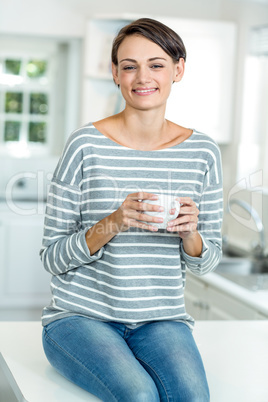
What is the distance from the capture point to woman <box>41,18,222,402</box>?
5.00 feet

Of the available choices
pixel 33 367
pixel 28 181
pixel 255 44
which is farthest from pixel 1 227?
pixel 33 367

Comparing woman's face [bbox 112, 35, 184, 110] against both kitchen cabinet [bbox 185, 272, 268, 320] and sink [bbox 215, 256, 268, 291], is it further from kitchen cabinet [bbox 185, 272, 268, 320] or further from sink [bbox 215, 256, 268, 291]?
sink [bbox 215, 256, 268, 291]

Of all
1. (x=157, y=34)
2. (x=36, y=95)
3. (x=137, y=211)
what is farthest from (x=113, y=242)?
(x=36, y=95)

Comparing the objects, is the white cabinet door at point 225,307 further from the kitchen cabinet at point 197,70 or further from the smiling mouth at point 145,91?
the kitchen cabinet at point 197,70

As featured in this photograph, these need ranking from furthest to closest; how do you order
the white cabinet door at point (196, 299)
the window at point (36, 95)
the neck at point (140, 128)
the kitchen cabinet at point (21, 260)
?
the window at point (36, 95) < the kitchen cabinet at point (21, 260) < the white cabinet door at point (196, 299) < the neck at point (140, 128)

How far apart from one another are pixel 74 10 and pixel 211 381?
131 inches

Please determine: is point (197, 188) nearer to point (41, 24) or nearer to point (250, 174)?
point (250, 174)

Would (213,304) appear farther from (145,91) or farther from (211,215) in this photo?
(145,91)

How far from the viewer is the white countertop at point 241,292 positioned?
240 centimetres

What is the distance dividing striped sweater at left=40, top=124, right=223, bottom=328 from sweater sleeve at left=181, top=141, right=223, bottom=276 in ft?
0.03

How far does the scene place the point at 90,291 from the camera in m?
1.58

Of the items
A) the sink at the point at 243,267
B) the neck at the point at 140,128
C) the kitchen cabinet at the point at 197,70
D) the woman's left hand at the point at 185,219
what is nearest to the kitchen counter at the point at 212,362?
the woman's left hand at the point at 185,219

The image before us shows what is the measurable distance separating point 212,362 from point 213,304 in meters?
1.00

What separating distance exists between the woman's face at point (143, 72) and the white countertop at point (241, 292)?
109 centimetres
